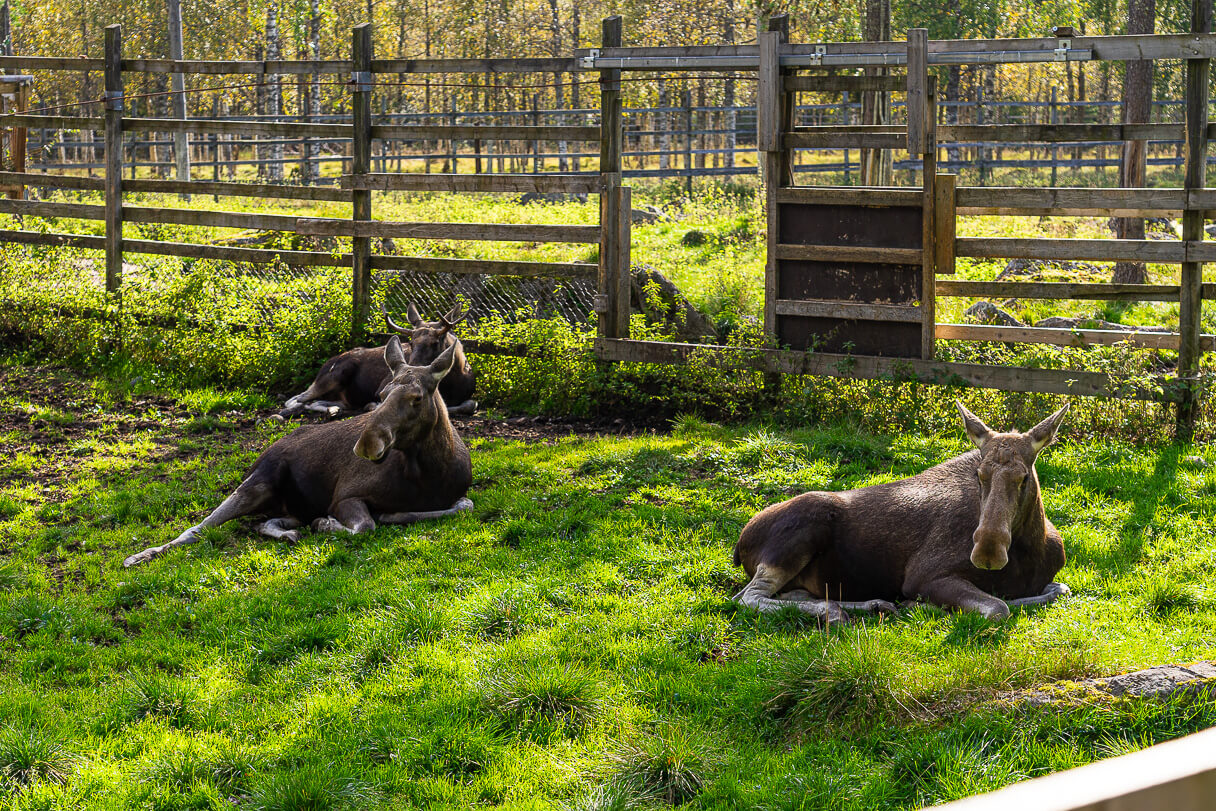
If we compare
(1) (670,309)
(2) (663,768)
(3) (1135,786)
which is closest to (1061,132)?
(1) (670,309)

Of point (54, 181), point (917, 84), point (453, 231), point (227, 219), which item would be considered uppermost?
point (917, 84)

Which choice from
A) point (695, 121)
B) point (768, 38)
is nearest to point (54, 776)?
point (768, 38)

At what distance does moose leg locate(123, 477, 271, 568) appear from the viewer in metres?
8.04

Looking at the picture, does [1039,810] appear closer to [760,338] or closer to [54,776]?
[54,776]

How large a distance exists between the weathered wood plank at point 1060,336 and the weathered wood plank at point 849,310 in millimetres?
537

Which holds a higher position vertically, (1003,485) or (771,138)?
(771,138)

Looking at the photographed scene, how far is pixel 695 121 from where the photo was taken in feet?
166

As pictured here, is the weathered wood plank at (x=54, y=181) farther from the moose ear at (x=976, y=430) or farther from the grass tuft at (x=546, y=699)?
the moose ear at (x=976, y=430)

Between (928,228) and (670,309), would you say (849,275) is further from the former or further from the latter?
(670,309)

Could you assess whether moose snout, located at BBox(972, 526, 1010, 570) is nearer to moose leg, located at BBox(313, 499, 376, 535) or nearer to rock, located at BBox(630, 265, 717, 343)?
moose leg, located at BBox(313, 499, 376, 535)

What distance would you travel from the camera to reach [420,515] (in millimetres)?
8383

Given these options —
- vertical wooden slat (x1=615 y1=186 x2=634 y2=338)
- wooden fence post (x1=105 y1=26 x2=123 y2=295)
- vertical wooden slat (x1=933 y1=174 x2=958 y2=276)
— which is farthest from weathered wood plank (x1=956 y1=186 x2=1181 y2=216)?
wooden fence post (x1=105 y1=26 x2=123 y2=295)

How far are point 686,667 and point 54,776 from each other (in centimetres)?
280

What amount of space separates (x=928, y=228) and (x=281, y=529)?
5.61 m
